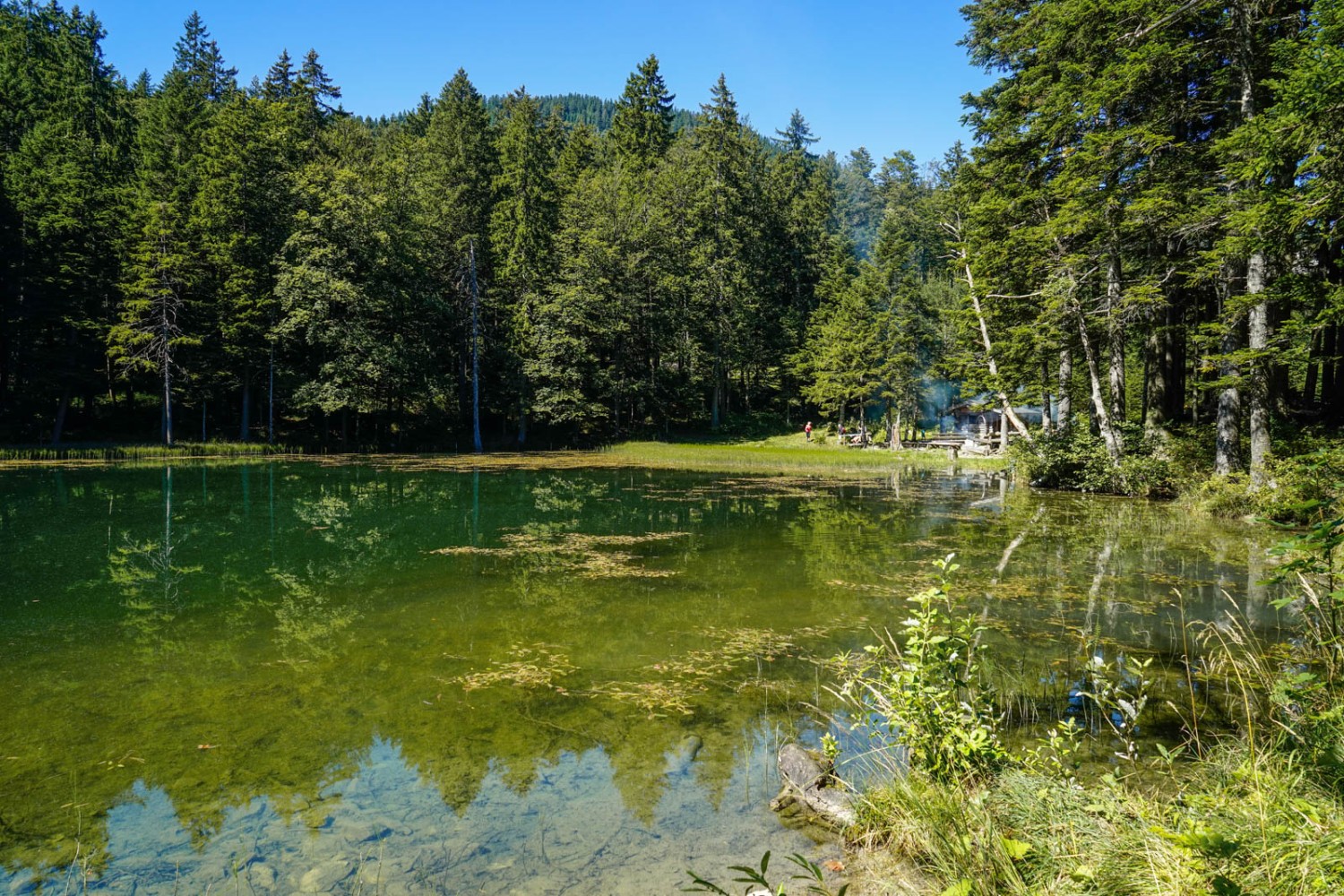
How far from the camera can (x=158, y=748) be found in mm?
5422

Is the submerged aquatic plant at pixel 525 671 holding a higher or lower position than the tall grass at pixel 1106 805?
lower

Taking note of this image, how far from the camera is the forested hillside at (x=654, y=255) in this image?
1733cm

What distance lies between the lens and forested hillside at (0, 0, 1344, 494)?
17.3 m

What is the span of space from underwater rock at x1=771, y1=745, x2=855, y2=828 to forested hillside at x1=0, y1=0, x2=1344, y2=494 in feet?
44.9

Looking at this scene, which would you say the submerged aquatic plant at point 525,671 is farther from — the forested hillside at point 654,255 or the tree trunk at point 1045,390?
the tree trunk at point 1045,390

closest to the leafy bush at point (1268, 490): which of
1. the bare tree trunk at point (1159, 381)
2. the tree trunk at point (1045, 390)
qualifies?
the bare tree trunk at point (1159, 381)

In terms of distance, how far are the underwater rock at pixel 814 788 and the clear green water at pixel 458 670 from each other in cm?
21

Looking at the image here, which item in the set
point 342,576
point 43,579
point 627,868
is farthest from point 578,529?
point 627,868

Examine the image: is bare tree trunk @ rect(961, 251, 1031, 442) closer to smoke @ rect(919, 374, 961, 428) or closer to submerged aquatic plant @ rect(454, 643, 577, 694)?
submerged aquatic plant @ rect(454, 643, 577, 694)

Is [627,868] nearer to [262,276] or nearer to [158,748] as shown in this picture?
[158,748]

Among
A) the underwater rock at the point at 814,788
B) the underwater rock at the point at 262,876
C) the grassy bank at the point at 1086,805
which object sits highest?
the grassy bank at the point at 1086,805

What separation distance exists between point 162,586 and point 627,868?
9677 millimetres

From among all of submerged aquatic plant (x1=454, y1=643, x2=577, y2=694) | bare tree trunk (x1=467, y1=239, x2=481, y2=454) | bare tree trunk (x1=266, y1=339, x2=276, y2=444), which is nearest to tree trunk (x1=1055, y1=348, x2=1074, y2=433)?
submerged aquatic plant (x1=454, y1=643, x2=577, y2=694)

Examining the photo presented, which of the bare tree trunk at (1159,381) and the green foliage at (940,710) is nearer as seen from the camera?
the green foliage at (940,710)
